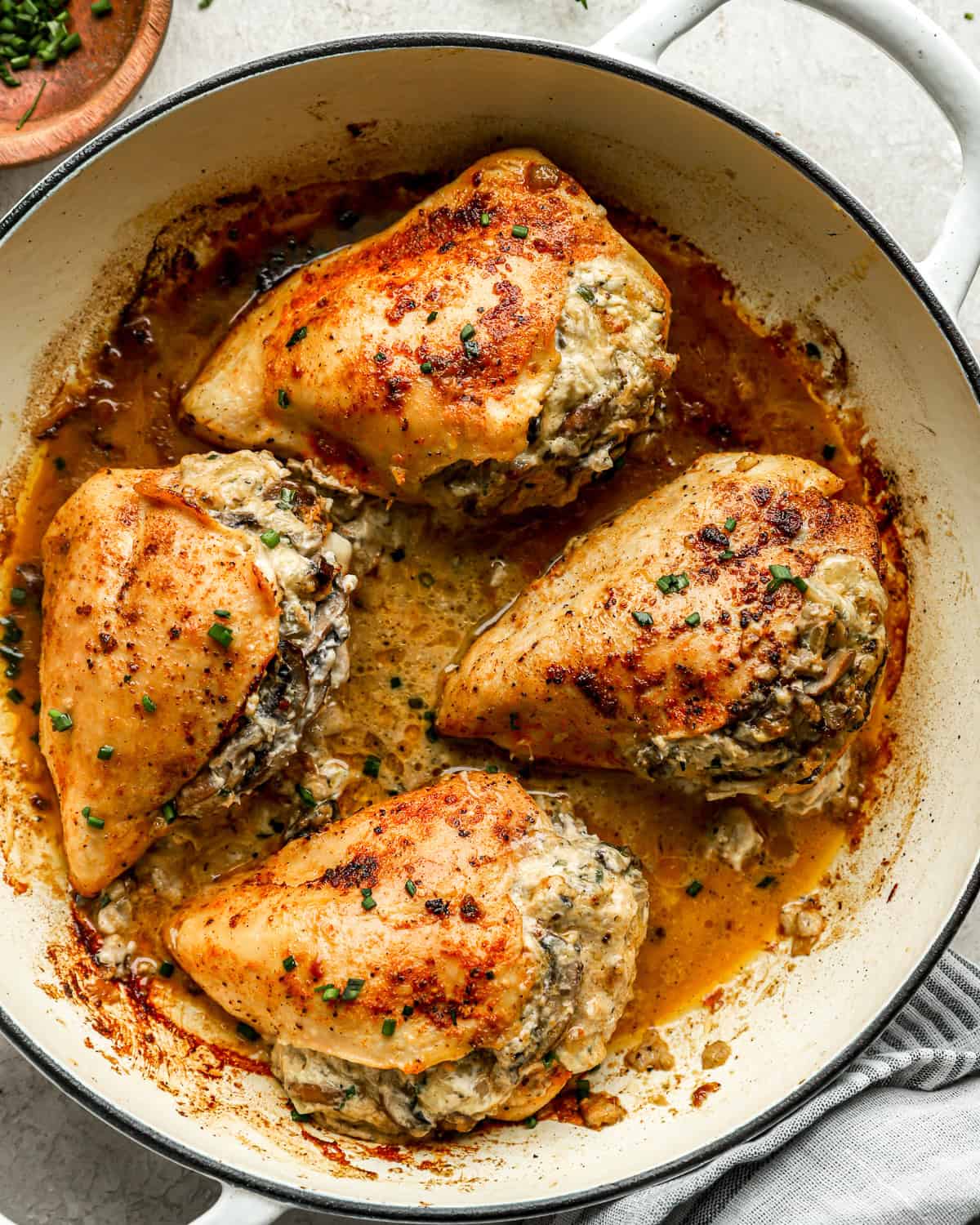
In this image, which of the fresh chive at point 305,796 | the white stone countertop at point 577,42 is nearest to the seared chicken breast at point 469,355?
the white stone countertop at point 577,42

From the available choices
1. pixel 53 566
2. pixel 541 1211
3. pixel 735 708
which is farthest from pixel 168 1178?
pixel 735 708

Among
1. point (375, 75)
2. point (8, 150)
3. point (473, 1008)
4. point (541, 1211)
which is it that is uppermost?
point (8, 150)

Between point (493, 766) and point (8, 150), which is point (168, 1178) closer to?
point (493, 766)

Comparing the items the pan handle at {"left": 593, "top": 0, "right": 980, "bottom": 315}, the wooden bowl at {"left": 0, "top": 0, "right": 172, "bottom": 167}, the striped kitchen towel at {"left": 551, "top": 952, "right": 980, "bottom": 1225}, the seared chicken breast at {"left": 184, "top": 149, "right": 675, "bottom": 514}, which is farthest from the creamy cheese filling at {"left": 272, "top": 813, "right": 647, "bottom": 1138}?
the wooden bowl at {"left": 0, "top": 0, "right": 172, "bottom": 167}

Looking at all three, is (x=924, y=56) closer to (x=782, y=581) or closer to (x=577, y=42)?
(x=577, y=42)

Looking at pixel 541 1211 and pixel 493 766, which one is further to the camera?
pixel 493 766

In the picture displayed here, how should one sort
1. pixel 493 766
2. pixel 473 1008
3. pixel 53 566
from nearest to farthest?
pixel 473 1008 → pixel 53 566 → pixel 493 766
